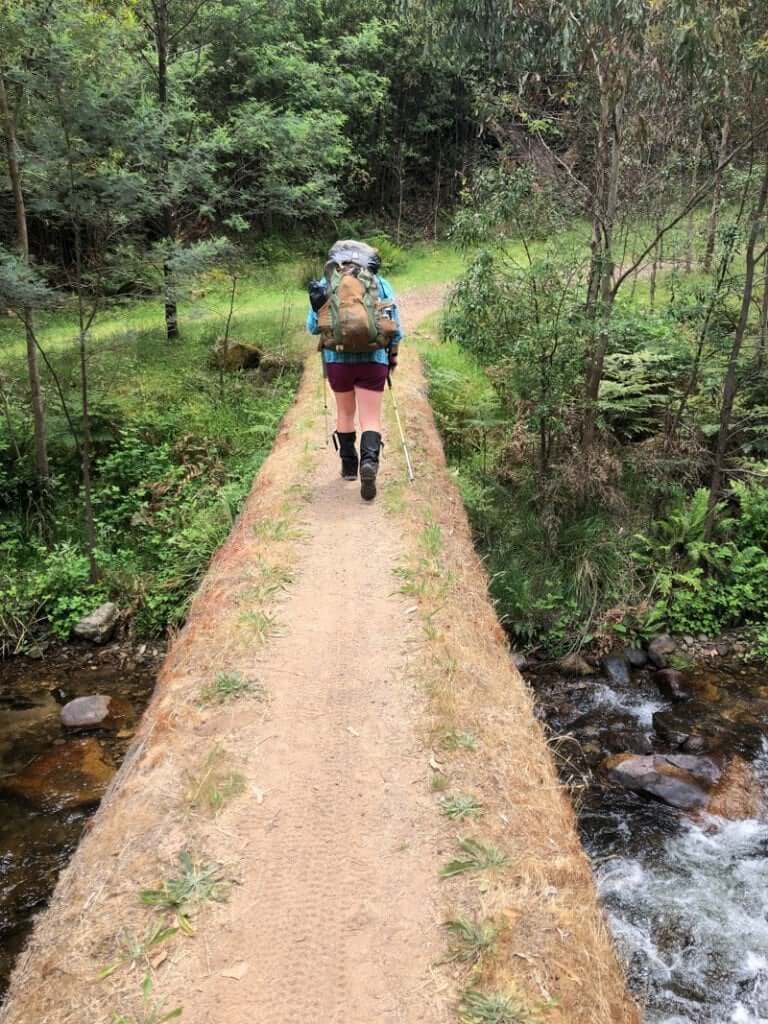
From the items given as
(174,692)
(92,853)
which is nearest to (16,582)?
(174,692)

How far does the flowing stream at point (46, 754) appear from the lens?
4.94m

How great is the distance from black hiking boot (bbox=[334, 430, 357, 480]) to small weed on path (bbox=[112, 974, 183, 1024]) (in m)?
4.90

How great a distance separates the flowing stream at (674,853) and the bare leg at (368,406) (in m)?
2.90

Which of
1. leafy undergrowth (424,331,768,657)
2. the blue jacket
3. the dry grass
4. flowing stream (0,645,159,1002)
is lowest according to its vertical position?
flowing stream (0,645,159,1002)

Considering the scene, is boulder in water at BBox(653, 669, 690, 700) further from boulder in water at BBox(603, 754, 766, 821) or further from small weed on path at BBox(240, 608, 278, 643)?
small weed on path at BBox(240, 608, 278, 643)

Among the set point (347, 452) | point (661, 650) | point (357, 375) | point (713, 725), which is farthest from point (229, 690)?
point (661, 650)

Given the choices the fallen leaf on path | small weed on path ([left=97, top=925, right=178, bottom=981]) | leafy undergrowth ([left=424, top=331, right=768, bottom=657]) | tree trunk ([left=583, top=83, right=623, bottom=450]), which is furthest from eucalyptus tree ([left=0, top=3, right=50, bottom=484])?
the fallen leaf on path

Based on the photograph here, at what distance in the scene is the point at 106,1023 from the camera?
7.16 feet

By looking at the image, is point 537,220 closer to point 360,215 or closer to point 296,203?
point 296,203

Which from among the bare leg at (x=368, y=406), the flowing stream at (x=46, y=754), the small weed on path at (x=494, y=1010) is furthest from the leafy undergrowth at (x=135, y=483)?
the small weed on path at (x=494, y=1010)

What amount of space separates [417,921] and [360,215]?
88.8 ft

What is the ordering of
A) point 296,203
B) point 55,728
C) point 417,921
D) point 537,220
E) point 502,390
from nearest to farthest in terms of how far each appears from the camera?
point 417,921 → point 55,728 → point 537,220 → point 502,390 → point 296,203

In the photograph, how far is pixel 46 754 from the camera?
6445 mm

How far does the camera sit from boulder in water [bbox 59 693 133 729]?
689 centimetres
